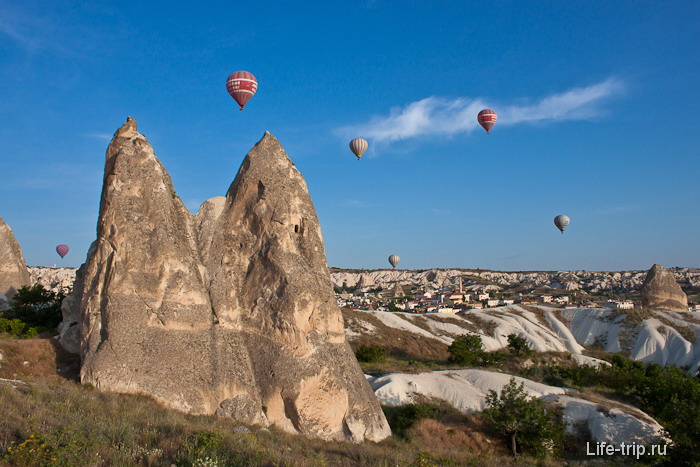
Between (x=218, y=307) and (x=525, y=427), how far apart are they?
416 inches

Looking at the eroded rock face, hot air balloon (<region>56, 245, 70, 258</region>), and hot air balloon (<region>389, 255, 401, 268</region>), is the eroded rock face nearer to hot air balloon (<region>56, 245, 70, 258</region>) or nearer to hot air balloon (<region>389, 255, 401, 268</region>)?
hot air balloon (<region>56, 245, 70, 258</region>)

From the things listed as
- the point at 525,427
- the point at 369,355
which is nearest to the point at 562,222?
the point at 369,355

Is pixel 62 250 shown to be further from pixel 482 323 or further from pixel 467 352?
pixel 482 323

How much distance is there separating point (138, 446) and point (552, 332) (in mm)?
49315

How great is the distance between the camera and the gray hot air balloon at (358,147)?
34.0m

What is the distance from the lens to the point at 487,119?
113 feet

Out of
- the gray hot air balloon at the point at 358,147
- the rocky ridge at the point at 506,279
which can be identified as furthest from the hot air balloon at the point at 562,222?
the rocky ridge at the point at 506,279

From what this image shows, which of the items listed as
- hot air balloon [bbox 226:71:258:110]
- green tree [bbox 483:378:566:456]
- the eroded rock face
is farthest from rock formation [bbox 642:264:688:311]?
the eroded rock face

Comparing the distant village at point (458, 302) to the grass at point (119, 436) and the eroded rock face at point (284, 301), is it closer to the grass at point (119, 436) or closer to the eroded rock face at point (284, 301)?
the eroded rock face at point (284, 301)

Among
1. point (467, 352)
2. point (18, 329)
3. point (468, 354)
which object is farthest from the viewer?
point (467, 352)

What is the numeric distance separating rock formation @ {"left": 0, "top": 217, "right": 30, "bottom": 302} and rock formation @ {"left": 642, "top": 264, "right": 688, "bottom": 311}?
56960 mm

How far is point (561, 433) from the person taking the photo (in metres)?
16.0

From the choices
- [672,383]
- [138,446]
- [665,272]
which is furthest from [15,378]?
[665,272]

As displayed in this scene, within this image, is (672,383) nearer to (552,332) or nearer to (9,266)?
(552,332)
